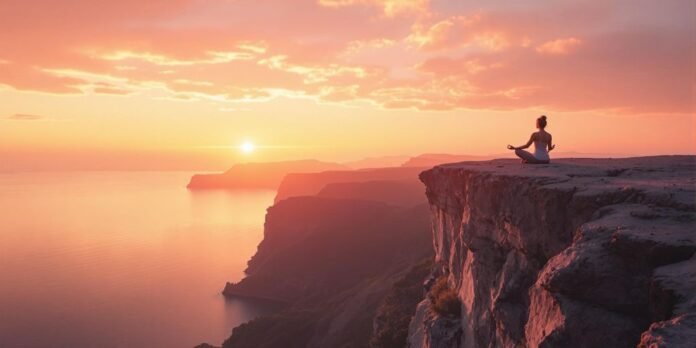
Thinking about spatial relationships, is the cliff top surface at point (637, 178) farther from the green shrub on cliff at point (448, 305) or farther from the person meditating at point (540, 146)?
the green shrub on cliff at point (448, 305)

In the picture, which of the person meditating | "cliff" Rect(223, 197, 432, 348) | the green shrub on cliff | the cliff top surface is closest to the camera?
the cliff top surface

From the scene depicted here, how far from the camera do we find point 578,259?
294 inches

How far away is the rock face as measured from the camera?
271 inches

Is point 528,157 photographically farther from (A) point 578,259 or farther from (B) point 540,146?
(A) point 578,259

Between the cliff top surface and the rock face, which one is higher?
the cliff top surface

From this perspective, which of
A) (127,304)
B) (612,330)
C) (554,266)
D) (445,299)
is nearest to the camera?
(612,330)

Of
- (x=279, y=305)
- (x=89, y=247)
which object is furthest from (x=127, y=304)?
(x=89, y=247)

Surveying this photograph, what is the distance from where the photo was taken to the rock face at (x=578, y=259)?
271 inches

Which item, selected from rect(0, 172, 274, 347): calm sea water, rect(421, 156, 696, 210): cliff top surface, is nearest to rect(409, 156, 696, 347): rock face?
rect(421, 156, 696, 210): cliff top surface

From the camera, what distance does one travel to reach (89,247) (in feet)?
467

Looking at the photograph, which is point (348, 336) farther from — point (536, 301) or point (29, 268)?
point (29, 268)

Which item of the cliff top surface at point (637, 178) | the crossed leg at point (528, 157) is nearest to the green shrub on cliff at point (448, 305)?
the cliff top surface at point (637, 178)

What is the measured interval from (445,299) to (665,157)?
11.0m

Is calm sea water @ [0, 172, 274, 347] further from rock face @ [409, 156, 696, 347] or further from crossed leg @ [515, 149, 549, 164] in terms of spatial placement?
crossed leg @ [515, 149, 549, 164]
